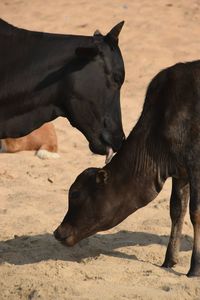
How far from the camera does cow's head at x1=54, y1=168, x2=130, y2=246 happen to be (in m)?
7.83

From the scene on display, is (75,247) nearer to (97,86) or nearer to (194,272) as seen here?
(194,272)

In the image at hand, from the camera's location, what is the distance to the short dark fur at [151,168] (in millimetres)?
7535

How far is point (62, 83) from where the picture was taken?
7156mm

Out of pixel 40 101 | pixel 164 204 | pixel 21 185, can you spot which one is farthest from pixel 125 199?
pixel 21 185

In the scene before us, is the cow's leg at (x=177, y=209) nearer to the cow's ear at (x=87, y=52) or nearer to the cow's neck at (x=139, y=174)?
the cow's neck at (x=139, y=174)

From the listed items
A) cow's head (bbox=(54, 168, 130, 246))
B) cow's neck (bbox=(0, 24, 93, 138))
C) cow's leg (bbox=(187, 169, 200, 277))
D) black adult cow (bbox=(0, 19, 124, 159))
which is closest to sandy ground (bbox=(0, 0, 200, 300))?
cow's leg (bbox=(187, 169, 200, 277))

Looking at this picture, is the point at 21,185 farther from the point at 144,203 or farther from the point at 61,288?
the point at 61,288

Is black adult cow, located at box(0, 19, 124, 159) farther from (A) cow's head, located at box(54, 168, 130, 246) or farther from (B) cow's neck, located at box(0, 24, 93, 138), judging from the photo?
(A) cow's head, located at box(54, 168, 130, 246)

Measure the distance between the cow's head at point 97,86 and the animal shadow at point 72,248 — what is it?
4.49 ft

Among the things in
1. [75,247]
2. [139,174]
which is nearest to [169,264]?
[139,174]

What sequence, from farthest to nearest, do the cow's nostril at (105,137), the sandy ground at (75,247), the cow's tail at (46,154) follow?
the cow's tail at (46,154), the cow's nostril at (105,137), the sandy ground at (75,247)

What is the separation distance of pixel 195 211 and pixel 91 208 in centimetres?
94

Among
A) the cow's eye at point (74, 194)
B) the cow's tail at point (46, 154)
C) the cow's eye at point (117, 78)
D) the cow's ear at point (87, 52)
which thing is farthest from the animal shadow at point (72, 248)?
the cow's tail at point (46, 154)

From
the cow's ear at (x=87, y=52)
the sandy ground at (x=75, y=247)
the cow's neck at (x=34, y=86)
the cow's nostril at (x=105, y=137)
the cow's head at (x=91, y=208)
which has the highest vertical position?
the cow's ear at (x=87, y=52)
